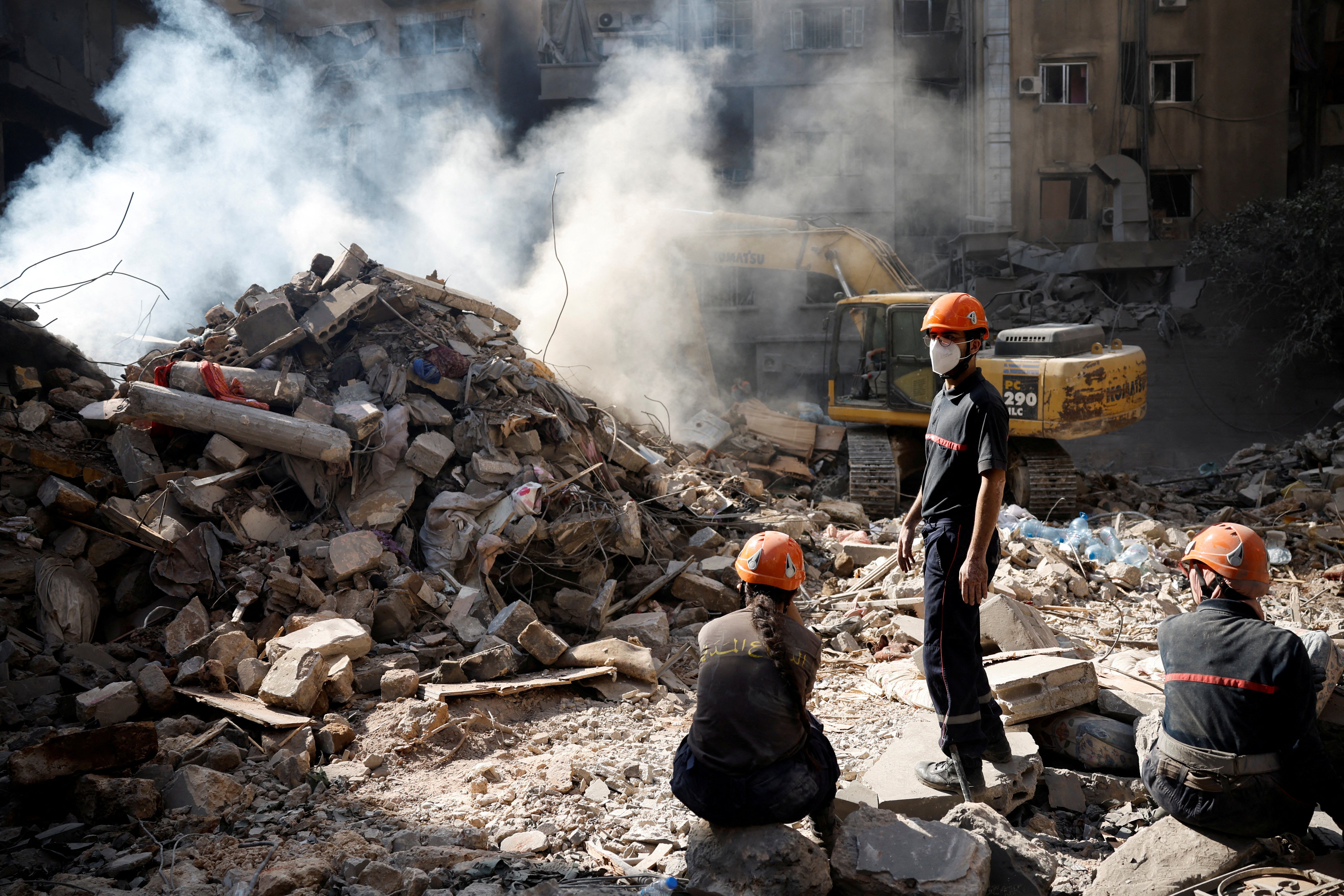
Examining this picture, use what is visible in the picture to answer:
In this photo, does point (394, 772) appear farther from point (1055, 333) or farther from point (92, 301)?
point (92, 301)

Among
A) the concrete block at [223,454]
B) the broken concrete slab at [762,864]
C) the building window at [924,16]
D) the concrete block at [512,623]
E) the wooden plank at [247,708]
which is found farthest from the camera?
the building window at [924,16]

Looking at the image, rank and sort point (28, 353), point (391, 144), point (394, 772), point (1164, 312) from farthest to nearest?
point (391, 144)
point (1164, 312)
point (28, 353)
point (394, 772)

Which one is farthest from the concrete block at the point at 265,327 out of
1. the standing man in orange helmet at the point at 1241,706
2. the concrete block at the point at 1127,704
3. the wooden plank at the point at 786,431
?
the standing man in orange helmet at the point at 1241,706

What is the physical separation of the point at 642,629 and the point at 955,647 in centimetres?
265

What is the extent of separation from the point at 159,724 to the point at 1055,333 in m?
8.25

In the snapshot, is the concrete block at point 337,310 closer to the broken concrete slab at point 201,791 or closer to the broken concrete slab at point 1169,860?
the broken concrete slab at point 201,791

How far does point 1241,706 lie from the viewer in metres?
2.62

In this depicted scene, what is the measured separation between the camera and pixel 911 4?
72.0 feet

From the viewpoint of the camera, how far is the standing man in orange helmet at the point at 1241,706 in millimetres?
2572

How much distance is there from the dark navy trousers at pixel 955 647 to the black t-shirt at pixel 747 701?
34.8 inches

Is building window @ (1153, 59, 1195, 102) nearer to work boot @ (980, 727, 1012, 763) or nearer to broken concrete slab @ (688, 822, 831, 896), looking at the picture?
work boot @ (980, 727, 1012, 763)

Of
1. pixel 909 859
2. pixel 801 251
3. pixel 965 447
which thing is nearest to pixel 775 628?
pixel 909 859

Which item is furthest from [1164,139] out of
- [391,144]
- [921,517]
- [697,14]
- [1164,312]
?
[921,517]

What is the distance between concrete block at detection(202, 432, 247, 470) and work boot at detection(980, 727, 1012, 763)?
4984mm
